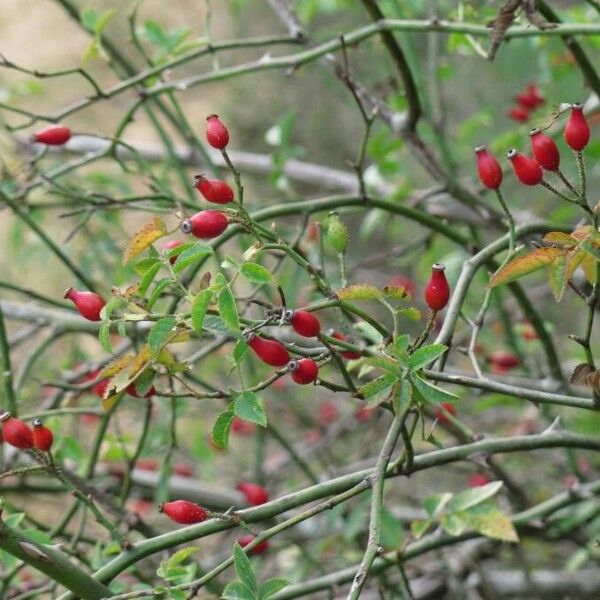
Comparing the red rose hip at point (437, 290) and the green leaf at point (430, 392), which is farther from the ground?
the red rose hip at point (437, 290)

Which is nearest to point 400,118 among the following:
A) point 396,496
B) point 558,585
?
point 558,585

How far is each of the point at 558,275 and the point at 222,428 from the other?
13.0 inches

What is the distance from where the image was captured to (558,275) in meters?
0.88

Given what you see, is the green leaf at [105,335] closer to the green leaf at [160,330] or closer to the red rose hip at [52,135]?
the green leaf at [160,330]

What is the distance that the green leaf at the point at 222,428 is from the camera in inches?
36.1

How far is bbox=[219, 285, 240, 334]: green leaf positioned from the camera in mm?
842

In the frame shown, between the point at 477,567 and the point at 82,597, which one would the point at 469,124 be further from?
the point at 82,597

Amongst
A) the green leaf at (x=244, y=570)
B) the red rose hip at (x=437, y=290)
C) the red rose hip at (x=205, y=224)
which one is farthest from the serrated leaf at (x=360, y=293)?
the green leaf at (x=244, y=570)

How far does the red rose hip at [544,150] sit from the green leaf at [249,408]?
1.13ft

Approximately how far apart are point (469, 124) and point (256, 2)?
2.82 metres

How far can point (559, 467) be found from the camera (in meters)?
2.54

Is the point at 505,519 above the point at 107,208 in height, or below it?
below

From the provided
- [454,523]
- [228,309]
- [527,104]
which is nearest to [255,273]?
[228,309]

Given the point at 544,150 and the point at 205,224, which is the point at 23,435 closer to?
the point at 205,224
